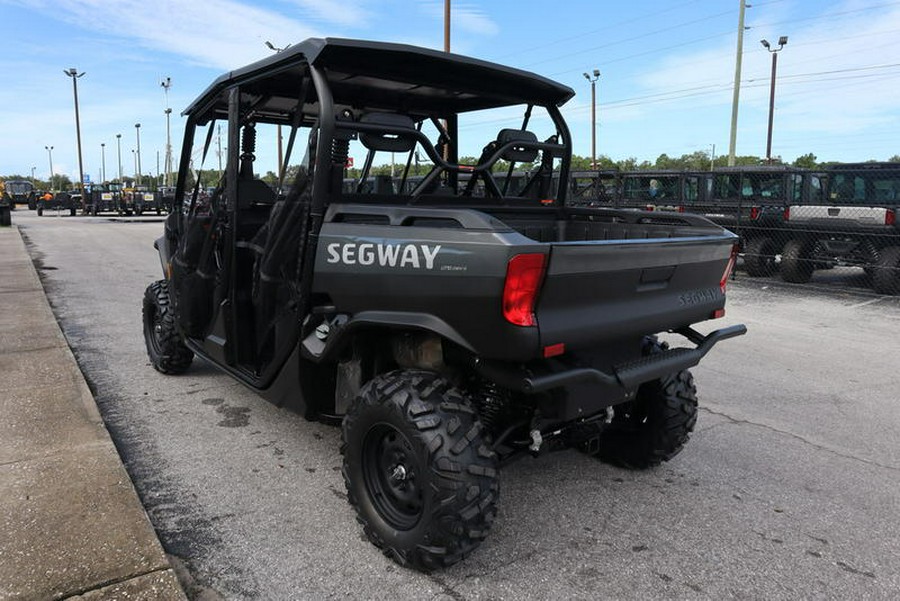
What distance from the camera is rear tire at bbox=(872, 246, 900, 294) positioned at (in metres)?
10.6

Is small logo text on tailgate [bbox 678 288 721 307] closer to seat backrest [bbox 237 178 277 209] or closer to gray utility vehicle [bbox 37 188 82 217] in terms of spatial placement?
seat backrest [bbox 237 178 277 209]

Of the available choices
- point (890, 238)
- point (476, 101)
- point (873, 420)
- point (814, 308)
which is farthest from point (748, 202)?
point (476, 101)

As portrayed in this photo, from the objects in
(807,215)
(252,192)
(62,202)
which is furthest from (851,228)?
(62,202)

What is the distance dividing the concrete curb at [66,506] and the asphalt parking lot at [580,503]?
18 cm

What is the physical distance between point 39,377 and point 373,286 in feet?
12.1

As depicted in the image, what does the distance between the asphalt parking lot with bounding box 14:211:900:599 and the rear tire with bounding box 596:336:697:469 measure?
0.15m

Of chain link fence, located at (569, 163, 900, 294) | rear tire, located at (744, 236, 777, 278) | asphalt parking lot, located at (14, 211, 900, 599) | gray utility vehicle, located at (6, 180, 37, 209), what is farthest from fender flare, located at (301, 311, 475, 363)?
gray utility vehicle, located at (6, 180, 37, 209)

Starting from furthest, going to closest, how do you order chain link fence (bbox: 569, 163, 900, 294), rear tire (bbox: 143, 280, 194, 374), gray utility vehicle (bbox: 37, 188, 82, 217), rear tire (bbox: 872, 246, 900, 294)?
gray utility vehicle (bbox: 37, 188, 82, 217)
chain link fence (bbox: 569, 163, 900, 294)
rear tire (bbox: 872, 246, 900, 294)
rear tire (bbox: 143, 280, 194, 374)

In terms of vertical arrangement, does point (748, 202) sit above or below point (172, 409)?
above

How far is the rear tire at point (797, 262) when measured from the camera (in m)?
12.0

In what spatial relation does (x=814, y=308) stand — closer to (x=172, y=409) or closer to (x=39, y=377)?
(x=172, y=409)

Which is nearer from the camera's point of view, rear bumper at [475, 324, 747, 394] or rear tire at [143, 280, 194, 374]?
rear bumper at [475, 324, 747, 394]

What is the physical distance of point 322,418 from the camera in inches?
138

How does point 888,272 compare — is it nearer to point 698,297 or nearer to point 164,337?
point 698,297
